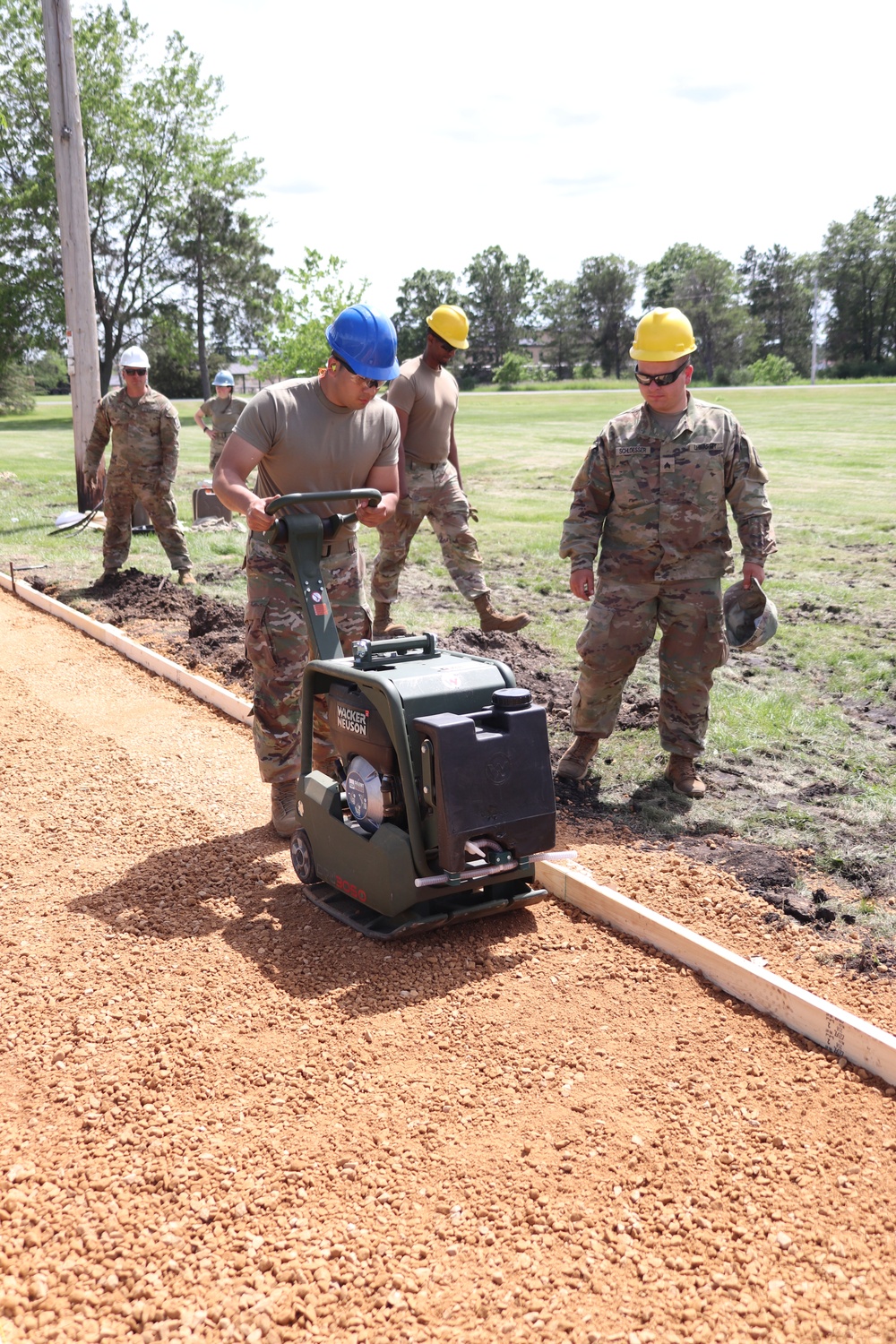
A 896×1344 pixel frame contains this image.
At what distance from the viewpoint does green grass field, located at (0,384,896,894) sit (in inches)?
201

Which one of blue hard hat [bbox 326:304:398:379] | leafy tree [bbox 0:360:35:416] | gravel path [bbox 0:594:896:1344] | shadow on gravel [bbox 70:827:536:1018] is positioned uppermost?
leafy tree [bbox 0:360:35:416]

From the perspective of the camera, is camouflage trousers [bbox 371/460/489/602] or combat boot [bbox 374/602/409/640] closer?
camouflage trousers [bbox 371/460/489/602]

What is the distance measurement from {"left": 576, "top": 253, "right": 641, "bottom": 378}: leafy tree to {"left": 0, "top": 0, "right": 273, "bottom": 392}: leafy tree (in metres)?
45.0

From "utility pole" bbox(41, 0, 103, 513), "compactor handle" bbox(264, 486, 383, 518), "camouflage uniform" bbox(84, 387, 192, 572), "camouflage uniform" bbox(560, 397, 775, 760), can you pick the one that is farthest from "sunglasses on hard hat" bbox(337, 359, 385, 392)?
"utility pole" bbox(41, 0, 103, 513)

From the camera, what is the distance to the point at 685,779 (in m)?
5.30

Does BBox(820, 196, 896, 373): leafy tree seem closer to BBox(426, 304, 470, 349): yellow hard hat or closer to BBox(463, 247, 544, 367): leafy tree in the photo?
BBox(463, 247, 544, 367): leafy tree

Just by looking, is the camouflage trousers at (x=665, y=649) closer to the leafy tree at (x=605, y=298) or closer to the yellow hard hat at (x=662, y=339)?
the yellow hard hat at (x=662, y=339)

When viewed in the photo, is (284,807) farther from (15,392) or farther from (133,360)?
(15,392)

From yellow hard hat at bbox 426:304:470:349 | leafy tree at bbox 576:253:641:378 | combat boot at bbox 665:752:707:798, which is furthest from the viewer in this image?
leafy tree at bbox 576:253:641:378

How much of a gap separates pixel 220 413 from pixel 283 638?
1099cm

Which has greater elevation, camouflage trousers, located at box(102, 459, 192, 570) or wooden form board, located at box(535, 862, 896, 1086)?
camouflage trousers, located at box(102, 459, 192, 570)

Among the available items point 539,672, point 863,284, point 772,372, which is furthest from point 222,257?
point 539,672

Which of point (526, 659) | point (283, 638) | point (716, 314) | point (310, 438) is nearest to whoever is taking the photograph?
point (310, 438)

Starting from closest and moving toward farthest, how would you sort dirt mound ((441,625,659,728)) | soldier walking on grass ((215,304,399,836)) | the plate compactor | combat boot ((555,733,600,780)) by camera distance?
the plate compactor → soldier walking on grass ((215,304,399,836)) → combat boot ((555,733,600,780)) → dirt mound ((441,625,659,728))
